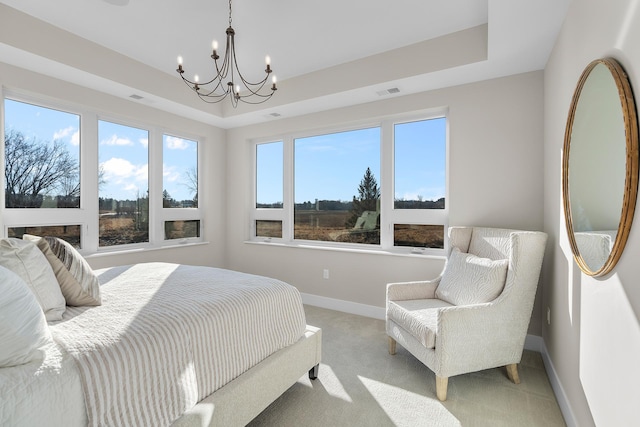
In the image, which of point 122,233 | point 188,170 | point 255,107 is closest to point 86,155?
point 122,233

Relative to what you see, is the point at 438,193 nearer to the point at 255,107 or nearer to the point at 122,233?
the point at 255,107

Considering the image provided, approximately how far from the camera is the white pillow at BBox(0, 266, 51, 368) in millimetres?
1047

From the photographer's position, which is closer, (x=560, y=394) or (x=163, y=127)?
(x=560, y=394)

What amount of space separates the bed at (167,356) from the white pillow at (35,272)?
46mm

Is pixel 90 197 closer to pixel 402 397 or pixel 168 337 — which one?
pixel 168 337

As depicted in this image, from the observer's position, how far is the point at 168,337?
141 cm

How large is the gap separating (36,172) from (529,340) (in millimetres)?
4703

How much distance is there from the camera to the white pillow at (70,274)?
1.65 meters

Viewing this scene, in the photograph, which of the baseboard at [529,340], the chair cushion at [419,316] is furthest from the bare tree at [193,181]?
the chair cushion at [419,316]

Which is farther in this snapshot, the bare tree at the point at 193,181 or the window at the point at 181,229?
the bare tree at the point at 193,181

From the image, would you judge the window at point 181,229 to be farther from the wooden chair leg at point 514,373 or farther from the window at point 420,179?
the wooden chair leg at point 514,373

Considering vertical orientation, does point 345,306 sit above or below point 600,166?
below

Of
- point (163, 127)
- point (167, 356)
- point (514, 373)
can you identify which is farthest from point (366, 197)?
point (167, 356)

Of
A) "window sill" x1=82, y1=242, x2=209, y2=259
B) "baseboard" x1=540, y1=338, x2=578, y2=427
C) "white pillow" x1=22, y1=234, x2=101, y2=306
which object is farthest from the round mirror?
"window sill" x1=82, y1=242, x2=209, y2=259
